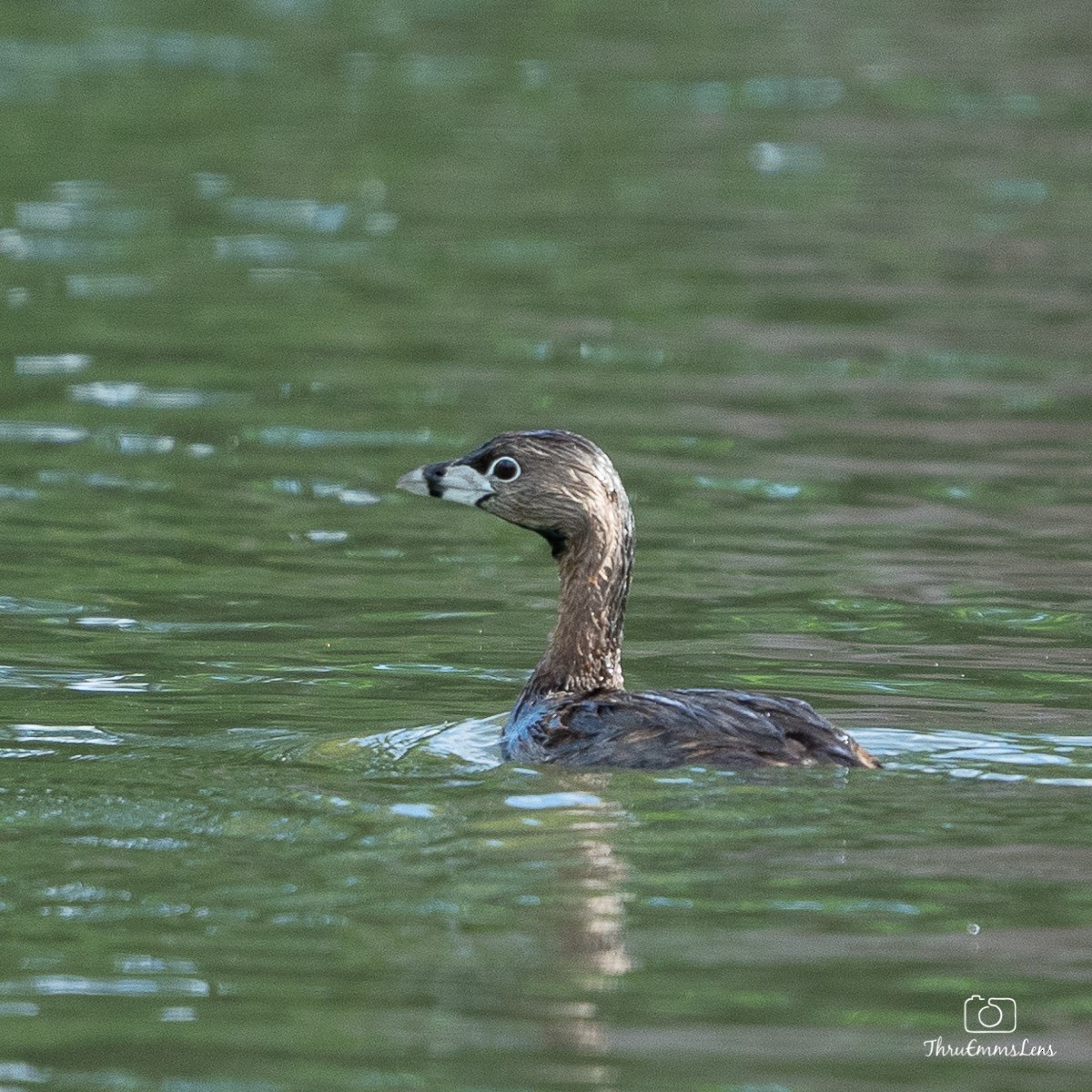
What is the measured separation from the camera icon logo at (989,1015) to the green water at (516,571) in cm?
4

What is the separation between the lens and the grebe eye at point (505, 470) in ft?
32.1

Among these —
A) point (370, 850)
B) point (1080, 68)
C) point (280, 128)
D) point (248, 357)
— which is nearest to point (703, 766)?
point (370, 850)

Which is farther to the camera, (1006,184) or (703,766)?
(1006,184)

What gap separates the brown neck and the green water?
0.33 metres

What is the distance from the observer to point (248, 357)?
17.5 meters

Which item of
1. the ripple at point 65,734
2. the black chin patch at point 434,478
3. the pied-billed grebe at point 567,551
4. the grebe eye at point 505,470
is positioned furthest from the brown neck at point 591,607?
the ripple at point 65,734

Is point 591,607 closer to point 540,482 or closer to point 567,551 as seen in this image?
point 567,551

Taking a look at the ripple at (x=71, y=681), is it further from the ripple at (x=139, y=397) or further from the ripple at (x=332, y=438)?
the ripple at (x=139, y=397)

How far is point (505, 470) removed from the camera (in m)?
9.80

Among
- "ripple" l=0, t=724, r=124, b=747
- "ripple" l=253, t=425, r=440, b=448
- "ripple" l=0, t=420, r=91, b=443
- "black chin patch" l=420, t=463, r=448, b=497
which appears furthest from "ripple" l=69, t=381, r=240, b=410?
"ripple" l=0, t=724, r=124, b=747

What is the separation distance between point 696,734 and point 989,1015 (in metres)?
2.18

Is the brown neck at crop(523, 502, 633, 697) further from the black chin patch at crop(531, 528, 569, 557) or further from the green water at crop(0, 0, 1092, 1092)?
the green water at crop(0, 0, 1092, 1092)

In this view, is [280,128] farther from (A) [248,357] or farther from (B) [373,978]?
(B) [373,978]

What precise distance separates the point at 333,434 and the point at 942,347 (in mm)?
4521
